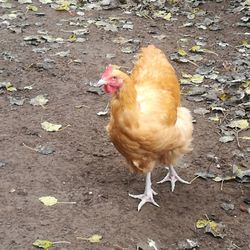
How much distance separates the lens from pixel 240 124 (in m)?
5.24

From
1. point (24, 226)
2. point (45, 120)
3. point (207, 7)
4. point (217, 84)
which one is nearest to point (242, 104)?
point (217, 84)

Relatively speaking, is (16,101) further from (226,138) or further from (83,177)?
(226,138)

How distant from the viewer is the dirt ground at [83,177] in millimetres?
3816

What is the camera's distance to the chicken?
3.77 meters

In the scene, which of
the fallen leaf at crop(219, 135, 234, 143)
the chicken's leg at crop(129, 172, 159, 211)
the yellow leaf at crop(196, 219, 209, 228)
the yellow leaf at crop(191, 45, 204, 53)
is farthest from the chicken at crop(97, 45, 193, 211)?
the yellow leaf at crop(191, 45, 204, 53)

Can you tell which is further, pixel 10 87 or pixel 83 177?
pixel 10 87

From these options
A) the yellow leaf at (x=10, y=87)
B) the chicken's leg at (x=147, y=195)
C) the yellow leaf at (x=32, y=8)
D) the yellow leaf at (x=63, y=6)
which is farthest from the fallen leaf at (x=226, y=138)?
the yellow leaf at (x=32, y=8)

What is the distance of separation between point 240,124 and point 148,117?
5.49 feet

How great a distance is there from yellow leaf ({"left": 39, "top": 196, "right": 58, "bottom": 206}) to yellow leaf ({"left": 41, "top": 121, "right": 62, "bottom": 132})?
108 centimetres

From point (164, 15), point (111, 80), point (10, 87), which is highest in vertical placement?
point (111, 80)

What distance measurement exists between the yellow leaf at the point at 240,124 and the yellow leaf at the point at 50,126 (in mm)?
1571

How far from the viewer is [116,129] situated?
387 cm

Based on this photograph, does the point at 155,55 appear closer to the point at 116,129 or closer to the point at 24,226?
the point at 116,129

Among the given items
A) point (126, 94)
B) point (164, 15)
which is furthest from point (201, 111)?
point (164, 15)
